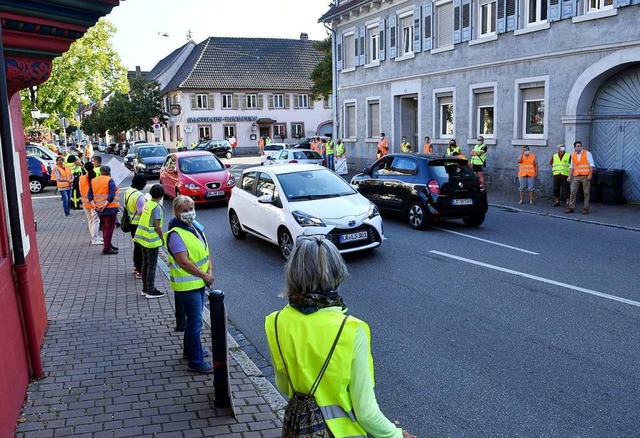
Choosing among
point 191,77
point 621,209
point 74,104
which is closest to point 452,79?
point 621,209

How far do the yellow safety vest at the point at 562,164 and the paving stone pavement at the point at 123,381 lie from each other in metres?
12.5

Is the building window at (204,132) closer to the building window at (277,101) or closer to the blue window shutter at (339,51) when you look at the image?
the building window at (277,101)

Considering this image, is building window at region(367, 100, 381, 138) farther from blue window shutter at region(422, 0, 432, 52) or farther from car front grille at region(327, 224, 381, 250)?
car front grille at region(327, 224, 381, 250)

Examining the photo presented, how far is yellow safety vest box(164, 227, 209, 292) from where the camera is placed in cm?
557

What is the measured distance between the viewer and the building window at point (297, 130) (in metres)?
63.8

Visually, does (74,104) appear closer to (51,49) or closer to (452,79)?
(452,79)

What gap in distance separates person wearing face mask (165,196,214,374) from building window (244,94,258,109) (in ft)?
187

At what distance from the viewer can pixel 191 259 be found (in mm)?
5559

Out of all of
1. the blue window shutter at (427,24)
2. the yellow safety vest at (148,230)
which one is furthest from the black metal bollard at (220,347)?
the blue window shutter at (427,24)

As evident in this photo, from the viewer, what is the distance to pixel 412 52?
83.3 ft

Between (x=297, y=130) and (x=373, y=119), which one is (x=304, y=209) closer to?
(x=373, y=119)

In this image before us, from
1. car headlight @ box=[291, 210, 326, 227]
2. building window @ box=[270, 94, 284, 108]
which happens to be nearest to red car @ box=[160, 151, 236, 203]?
car headlight @ box=[291, 210, 326, 227]

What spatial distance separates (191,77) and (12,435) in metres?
57.0

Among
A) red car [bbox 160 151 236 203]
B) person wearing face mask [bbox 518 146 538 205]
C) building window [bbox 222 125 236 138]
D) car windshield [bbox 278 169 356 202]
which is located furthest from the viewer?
building window [bbox 222 125 236 138]
